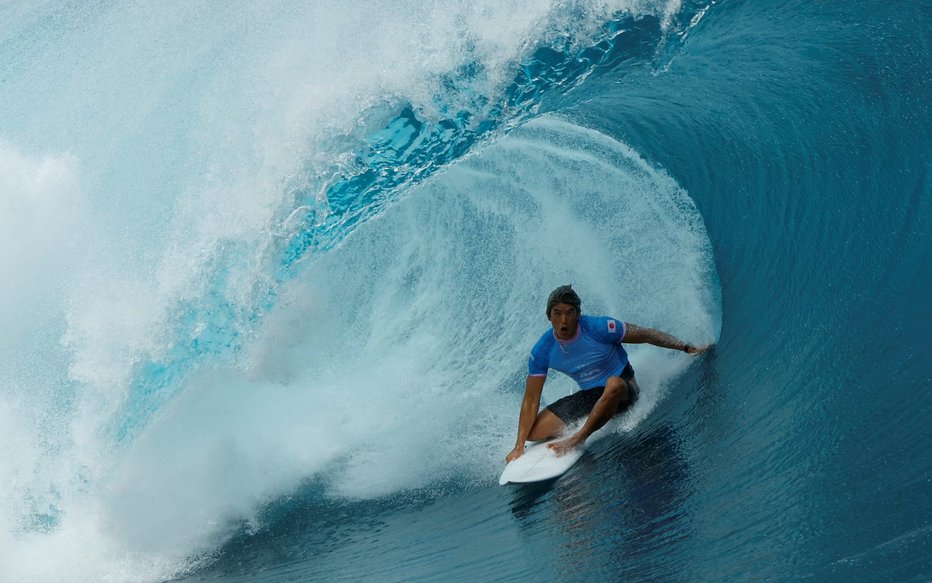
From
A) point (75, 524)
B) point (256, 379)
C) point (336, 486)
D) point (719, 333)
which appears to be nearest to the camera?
point (719, 333)

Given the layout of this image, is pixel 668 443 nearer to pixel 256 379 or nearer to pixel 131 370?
pixel 256 379

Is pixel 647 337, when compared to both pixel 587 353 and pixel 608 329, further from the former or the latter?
pixel 587 353

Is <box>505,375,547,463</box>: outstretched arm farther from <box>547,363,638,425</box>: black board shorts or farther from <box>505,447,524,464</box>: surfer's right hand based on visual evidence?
<box>547,363,638,425</box>: black board shorts

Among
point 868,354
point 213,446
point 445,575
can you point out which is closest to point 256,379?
point 213,446

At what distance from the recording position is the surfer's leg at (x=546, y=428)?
6207mm

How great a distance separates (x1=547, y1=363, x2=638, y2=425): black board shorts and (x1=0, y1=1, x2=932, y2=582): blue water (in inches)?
5.0

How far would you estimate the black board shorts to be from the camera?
6.14 metres

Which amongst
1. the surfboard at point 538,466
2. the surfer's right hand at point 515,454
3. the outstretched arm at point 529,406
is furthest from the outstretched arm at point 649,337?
the surfer's right hand at point 515,454

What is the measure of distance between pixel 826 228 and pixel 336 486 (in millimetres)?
3810

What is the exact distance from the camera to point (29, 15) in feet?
40.3

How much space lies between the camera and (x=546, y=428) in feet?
20.4

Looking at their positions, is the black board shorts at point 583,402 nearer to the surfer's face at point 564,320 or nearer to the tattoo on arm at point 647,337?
the tattoo on arm at point 647,337

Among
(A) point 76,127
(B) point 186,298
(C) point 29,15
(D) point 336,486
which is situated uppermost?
(C) point 29,15

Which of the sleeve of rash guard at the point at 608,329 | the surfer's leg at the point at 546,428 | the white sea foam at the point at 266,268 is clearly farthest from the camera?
the white sea foam at the point at 266,268
